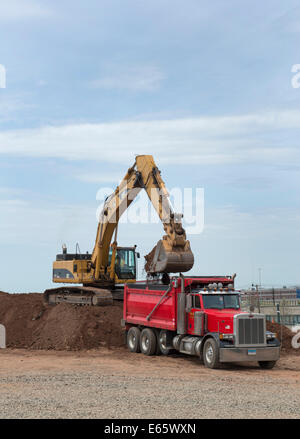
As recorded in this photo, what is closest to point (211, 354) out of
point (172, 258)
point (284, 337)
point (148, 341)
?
point (172, 258)

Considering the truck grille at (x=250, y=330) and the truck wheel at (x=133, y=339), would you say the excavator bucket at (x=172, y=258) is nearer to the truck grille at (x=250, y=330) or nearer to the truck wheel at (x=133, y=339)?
the truck wheel at (x=133, y=339)

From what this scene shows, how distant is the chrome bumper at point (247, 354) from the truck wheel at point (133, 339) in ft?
19.7

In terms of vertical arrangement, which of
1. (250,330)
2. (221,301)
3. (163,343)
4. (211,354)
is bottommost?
(211,354)

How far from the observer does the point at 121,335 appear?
27.4 meters

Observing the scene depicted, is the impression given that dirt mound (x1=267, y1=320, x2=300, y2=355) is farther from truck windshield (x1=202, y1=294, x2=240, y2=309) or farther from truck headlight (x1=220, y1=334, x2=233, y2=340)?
truck headlight (x1=220, y1=334, x2=233, y2=340)

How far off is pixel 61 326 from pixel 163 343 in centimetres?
747

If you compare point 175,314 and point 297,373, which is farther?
point 175,314

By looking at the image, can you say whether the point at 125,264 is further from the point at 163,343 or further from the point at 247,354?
the point at 247,354

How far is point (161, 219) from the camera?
963 inches

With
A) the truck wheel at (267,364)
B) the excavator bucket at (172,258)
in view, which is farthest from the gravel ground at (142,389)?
the excavator bucket at (172,258)

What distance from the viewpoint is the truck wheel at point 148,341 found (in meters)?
23.6
